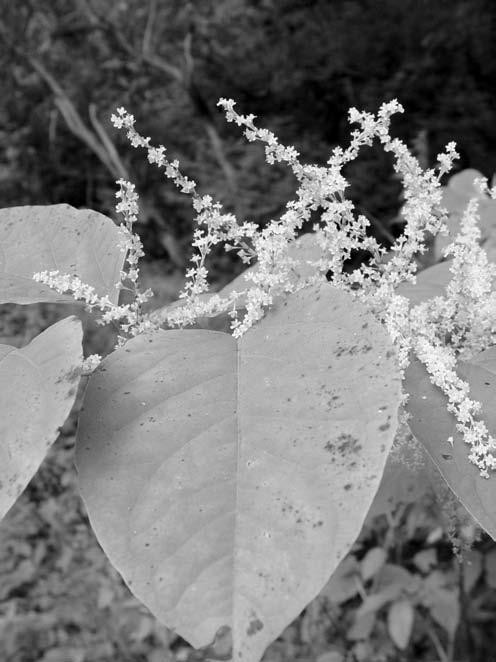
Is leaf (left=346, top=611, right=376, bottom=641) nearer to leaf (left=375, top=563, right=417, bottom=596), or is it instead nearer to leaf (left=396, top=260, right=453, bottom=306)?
leaf (left=375, top=563, right=417, bottom=596)

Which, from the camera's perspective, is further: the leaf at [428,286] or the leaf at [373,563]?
the leaf at [373,563]

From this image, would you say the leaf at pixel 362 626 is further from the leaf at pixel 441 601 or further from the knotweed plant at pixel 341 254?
the knotweed plant at pixel 341 254

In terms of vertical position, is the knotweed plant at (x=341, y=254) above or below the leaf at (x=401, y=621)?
above

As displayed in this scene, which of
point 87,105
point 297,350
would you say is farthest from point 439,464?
point 87,105

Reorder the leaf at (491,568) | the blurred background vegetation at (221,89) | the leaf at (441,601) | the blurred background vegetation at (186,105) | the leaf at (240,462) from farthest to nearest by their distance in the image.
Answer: the blurred background vegetation at (221,89), the blurred background vegetation at (186,105), the leaf at (441,601), the leaf at (491,568), the leaf at (240,462)

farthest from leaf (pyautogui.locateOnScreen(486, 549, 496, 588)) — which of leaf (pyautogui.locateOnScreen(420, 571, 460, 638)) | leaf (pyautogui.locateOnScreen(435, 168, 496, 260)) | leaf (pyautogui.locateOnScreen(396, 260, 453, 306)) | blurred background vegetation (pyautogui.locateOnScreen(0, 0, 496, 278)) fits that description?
blurred background vegetation (pyautogui.locateOnScreen(0, 0, 496, 278))

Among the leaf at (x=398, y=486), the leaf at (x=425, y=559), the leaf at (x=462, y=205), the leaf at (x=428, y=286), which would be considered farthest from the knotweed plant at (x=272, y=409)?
the leaf at (x=425, y=559)
